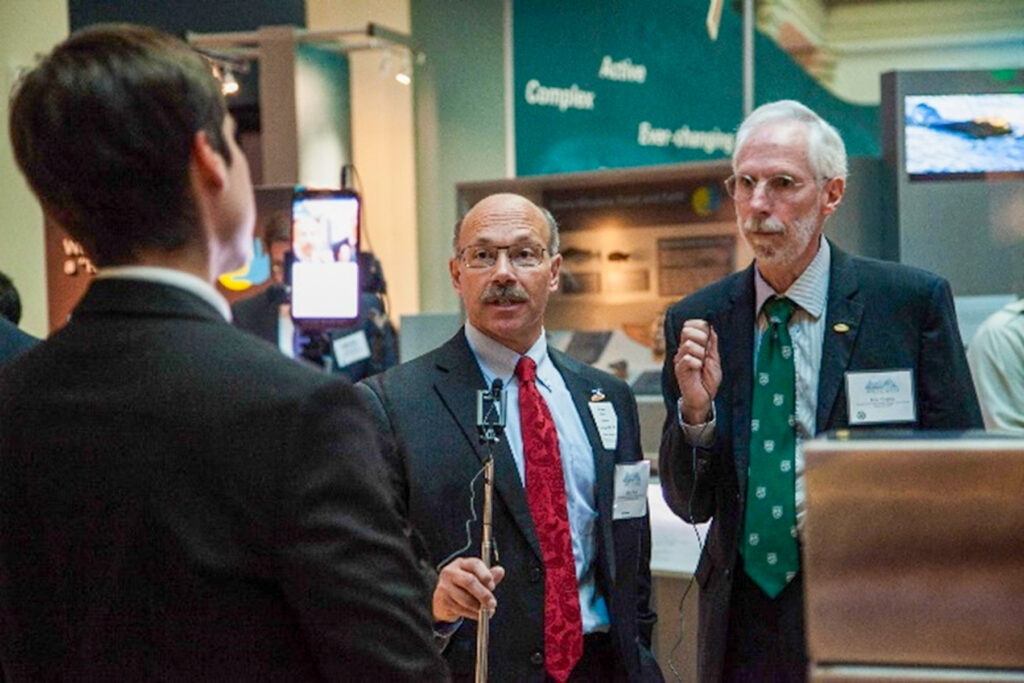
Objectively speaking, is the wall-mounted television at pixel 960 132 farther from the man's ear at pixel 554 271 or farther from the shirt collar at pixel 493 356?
the shirt collar at pixel 493 356

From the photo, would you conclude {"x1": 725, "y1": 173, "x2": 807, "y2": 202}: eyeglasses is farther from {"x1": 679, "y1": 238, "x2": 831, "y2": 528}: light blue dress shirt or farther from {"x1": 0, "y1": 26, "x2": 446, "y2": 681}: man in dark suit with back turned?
{"x1": 0, "y1": 26, "x2": 446, "y2": 681}: man in dark suit with back turned

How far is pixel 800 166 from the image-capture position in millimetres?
2566

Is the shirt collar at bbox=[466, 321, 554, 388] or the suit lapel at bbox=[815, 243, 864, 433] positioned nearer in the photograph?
the suit lapel at bbox=[815, 243, 864, 433]

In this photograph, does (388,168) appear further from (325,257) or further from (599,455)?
(599,455)

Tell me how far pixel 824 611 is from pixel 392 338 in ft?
16.6

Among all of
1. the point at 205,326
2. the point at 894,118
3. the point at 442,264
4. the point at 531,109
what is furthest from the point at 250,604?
the point at 442,264

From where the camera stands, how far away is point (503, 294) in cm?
268

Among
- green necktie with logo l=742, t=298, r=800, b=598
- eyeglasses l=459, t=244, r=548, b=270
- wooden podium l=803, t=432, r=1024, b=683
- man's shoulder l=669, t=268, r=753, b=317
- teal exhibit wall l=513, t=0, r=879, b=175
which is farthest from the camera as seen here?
teal exhibit wall l=513, t=0, r=879, b=175

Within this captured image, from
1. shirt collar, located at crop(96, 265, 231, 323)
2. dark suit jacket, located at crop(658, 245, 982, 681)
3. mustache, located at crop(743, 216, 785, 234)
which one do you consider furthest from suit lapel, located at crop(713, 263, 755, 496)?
shirt collar, located at crop(96, 265, 231, 323)

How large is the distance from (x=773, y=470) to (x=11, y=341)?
1793 mm

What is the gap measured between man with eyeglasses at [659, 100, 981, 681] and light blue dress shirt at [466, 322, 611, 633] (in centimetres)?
16

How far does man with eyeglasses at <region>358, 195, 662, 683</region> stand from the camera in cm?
244

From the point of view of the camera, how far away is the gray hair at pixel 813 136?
2582 mm

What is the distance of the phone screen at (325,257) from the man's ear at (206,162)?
375 cm
